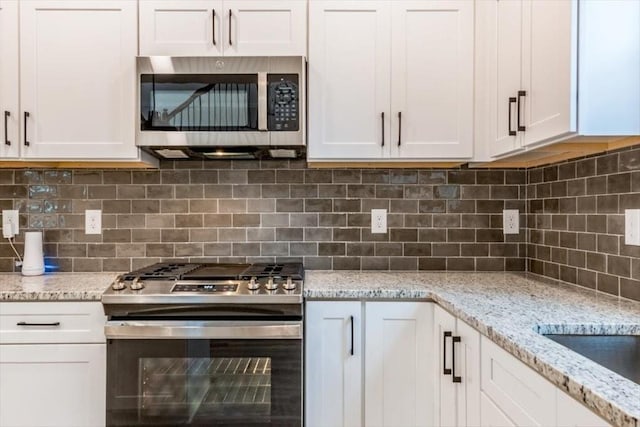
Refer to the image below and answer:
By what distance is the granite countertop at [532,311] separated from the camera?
772mm

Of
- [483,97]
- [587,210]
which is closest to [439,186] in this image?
[483,97]

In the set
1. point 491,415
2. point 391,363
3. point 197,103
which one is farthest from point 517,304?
point 197,103

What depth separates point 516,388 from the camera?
1056 millimetres

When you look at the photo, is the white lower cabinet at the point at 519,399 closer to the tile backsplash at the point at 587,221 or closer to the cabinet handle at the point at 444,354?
the cabinet handle at the point at 444,354

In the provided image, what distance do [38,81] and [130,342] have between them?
1.28 m

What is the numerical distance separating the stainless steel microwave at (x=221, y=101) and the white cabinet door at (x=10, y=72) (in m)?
0.58

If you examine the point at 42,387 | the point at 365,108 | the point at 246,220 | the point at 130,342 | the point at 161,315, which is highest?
the point at 365,108

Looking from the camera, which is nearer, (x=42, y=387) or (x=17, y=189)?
(x=42, y=387)

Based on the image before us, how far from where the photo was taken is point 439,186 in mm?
2318

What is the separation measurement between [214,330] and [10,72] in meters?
1.53

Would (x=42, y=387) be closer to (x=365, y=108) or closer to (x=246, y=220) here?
(x=246, y=220)

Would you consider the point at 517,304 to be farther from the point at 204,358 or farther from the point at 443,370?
the point at 204,358

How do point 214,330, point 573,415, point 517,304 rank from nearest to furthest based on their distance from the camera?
point 573,415
point 517,304
point 214,330

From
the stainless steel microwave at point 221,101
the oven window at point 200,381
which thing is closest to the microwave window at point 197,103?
the stainless steel microwave at point 221,101
